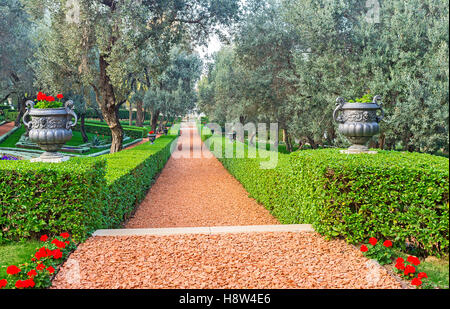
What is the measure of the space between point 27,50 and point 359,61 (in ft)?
64.2

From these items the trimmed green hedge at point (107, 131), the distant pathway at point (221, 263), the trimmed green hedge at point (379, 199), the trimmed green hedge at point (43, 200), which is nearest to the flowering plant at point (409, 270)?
the distant pathway at point (221, 263)

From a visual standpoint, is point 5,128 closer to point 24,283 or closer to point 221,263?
point 24,283

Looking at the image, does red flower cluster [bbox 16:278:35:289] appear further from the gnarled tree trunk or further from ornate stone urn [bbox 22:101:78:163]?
the gnarled tree trunk

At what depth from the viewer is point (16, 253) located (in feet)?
13.2

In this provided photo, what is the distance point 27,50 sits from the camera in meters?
20.6

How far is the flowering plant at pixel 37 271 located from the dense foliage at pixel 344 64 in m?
7.46

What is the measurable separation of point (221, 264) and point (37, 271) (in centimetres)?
185

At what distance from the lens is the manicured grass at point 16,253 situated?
3701 mm

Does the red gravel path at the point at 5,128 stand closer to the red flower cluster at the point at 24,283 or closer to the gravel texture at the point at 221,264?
the gravel texture at the point at 221,264

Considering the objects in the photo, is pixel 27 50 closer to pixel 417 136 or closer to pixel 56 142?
pixel 56 142

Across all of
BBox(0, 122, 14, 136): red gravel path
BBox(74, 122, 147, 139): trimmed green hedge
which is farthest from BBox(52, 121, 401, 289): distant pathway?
BBox(0, 122, 14, 136): red gravel path

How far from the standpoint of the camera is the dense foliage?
9.16m
